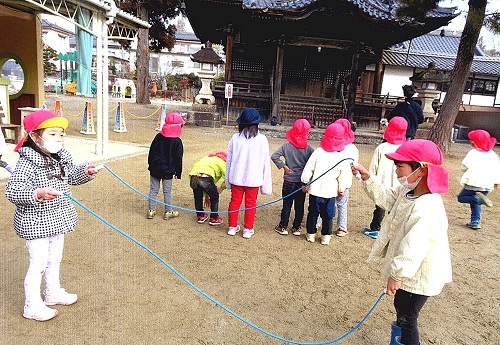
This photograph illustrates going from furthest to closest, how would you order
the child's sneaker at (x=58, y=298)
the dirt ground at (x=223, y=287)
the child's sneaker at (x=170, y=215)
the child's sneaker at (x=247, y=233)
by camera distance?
the child's sneaker at (x=170, y=215)
the child's sneaker at (x=247, y=233)
the child's sneaker at (x=58, y=298)
the dirt ground at (x=223, y=287)

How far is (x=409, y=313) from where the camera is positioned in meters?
2.22

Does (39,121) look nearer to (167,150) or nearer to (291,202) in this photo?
(167,150)

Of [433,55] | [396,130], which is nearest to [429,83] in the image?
[433,55]

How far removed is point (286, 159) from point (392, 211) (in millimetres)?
2212

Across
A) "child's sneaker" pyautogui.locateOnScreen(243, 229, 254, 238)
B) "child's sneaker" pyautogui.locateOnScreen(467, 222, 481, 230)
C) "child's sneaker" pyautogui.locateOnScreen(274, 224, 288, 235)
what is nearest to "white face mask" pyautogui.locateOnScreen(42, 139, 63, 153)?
"child's sneaker" pyautogui.locateOnScreen(243, 229, 254, 238)

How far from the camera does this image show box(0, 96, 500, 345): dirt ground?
104 inches

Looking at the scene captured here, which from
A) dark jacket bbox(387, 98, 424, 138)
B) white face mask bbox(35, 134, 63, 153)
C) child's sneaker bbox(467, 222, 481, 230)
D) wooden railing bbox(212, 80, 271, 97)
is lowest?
child's sneaker bbox(467, 222, 481, 230)

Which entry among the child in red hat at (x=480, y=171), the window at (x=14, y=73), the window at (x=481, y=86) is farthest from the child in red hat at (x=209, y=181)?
the window at (x=481, y=86)

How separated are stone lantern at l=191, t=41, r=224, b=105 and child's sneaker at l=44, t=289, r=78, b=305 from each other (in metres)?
12.7

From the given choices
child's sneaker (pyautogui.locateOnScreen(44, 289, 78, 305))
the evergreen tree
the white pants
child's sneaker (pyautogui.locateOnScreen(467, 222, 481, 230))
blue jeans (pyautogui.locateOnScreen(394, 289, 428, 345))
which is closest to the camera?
blue jeans (pyautogui.locateOnScreen(394, 289, 428, 345))

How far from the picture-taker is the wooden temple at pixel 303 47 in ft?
41.7

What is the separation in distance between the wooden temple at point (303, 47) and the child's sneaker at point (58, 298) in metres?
11.3

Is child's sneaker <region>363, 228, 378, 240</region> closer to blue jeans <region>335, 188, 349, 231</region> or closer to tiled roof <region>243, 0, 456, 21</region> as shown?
blue jeans <region>335, 188, 349, 231</region>

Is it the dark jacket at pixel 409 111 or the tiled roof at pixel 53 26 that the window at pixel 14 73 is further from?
the tiled roof at pixel 53 26
